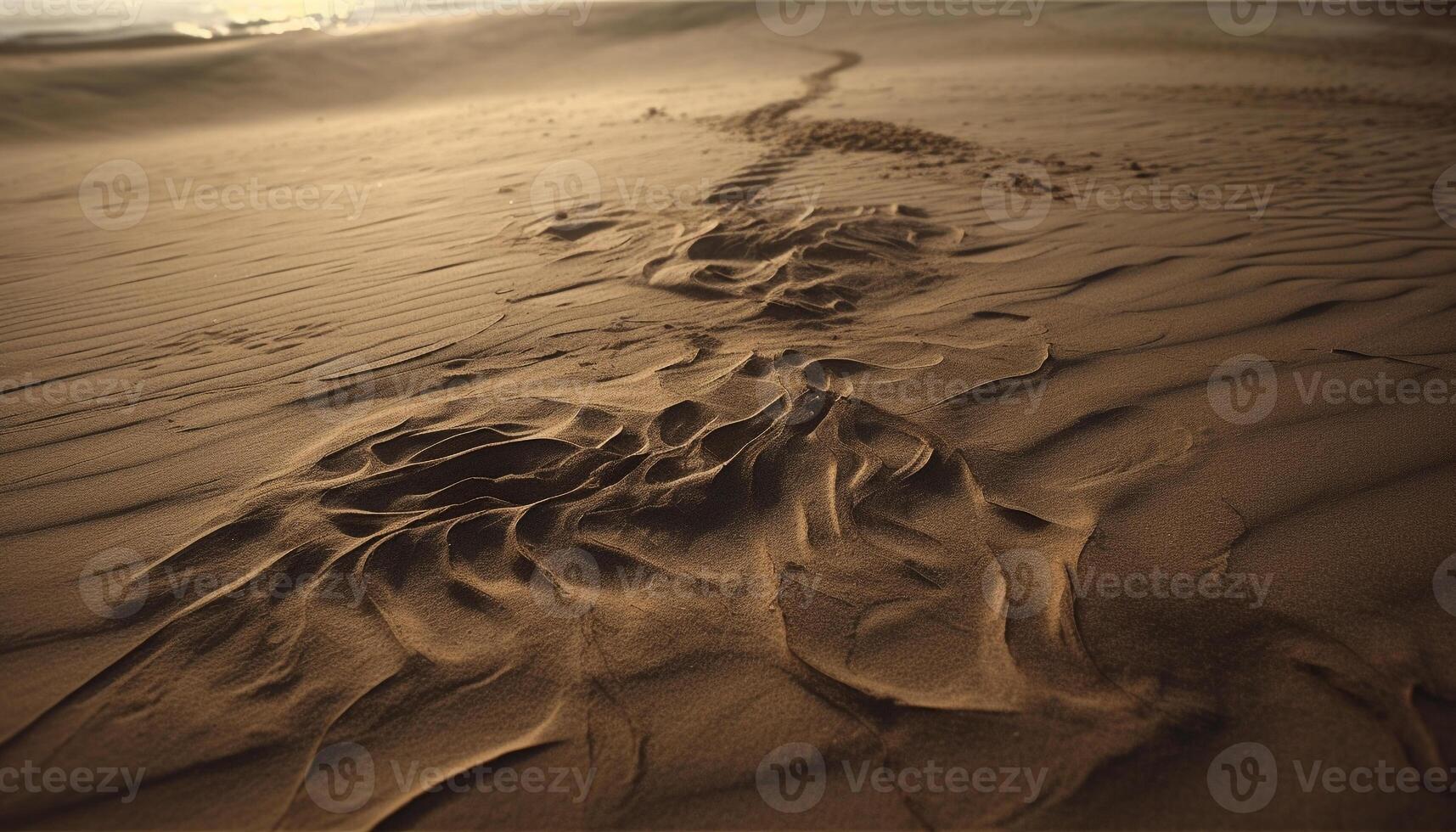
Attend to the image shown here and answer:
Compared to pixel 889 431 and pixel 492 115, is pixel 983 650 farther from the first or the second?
pixel 492 115

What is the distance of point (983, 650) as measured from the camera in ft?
5.08

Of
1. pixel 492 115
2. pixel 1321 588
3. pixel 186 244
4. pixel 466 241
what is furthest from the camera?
pixel 492 115

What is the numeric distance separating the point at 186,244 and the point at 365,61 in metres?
13.9

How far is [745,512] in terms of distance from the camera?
1928 mm

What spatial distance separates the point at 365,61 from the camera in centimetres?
1591

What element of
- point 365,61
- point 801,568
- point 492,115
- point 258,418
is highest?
point 365,61

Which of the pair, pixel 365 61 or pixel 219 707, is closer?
pixel 219 707

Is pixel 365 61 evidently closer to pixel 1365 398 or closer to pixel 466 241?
pixel 466 241

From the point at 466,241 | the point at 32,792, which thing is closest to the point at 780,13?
the point at 466,241

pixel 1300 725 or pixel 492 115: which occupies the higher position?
pixel 492 115

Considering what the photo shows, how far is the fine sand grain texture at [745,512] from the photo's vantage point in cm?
135

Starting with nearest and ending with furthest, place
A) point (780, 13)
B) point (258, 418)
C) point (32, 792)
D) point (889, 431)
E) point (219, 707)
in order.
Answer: point (32, 792)
point (219, 707)
point (889, 431)
point (258, 418)
point (780, 13)

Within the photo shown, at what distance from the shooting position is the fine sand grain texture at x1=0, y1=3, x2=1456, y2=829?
1.35m

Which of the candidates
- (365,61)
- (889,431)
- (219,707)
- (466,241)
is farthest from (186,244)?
(365,61)
